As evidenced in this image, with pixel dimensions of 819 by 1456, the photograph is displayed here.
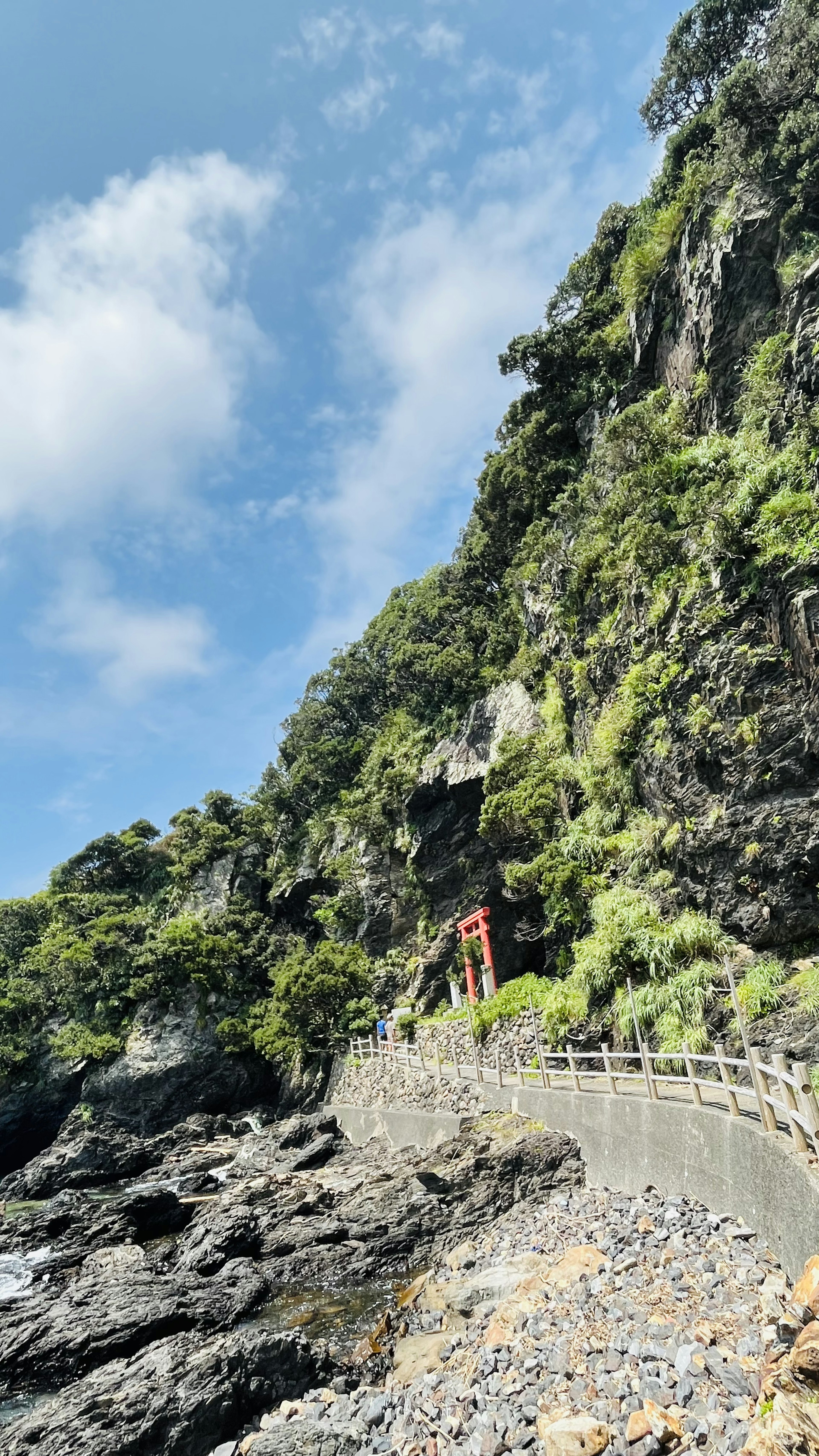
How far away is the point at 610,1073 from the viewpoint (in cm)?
1240

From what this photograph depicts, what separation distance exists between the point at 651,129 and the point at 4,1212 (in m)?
46.9

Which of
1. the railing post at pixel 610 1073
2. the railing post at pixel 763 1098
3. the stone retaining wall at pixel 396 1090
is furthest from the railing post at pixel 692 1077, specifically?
the stone retaining wall at pixel 396 1090

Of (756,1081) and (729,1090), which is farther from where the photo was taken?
(729,1090)

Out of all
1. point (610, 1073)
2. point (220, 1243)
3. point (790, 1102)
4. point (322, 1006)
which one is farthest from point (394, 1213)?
point (322, 1006)

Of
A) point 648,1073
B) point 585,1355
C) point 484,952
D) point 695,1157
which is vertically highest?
point 484,952

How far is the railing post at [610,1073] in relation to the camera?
40.0 feet

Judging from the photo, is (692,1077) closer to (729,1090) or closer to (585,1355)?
(729,1090)

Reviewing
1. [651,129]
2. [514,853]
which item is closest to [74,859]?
[514,853]

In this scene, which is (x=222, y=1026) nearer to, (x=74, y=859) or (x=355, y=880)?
(x=355, y=880)

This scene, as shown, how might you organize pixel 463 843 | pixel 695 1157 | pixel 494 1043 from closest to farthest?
1. pixel 695 1157
2. pixel 494 1043
3. pixel 463 843

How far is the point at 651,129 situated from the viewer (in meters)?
27.0

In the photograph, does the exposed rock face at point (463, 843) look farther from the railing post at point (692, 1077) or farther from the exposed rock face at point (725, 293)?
the railing post at point (692, 1077)

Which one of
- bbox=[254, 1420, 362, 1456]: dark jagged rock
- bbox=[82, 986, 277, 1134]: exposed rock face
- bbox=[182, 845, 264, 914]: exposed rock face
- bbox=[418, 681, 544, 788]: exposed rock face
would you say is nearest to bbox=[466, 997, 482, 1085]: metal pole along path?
bbox=[418, 681, 544, 788]: exposed rock face

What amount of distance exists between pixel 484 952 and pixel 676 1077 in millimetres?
13186
